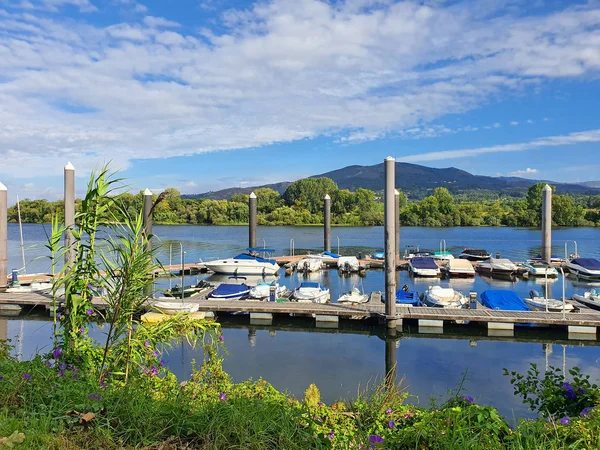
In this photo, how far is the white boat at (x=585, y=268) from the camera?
29.5m

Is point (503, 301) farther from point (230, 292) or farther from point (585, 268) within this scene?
point (585, 268)

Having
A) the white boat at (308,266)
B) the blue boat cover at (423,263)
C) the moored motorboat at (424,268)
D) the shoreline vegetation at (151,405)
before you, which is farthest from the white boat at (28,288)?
the blue boat cover at (423,263)

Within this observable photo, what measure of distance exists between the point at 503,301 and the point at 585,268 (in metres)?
15.3

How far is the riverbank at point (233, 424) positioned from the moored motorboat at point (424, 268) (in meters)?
26.9

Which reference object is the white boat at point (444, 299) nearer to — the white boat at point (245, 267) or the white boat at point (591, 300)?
the white boat at point (591, 300)

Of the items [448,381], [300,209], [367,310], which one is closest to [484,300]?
[367,310]

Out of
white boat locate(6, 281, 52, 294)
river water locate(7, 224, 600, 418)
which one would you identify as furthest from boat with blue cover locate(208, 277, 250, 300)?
white boat locate(6, 281, 52, 294)

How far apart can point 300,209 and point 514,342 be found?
3138 inches

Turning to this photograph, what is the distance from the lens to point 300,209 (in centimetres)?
9500

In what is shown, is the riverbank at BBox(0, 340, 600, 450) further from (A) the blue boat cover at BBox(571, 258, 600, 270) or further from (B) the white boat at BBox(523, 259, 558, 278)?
(A) the blue boat cover at BBox(571, 258, 600, 270)

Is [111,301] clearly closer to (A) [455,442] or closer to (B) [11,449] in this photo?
(B) [11,449]

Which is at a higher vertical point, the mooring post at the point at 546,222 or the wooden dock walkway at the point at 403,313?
the mooring post at the point at 546,222

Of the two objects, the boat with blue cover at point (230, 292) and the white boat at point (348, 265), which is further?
the white boat at point (348, 265)

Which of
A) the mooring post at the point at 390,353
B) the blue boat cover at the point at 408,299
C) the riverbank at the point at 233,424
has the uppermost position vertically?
the riverbank at the point at 233,424
